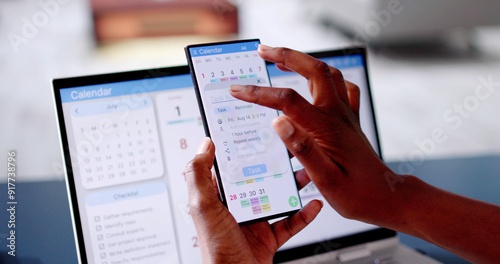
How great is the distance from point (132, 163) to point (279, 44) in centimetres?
297

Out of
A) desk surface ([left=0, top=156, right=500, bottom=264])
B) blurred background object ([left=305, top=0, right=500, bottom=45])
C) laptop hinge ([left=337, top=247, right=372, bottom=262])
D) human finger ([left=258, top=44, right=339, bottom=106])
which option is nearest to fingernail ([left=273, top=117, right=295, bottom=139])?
human finger ([left=258, top=44, right=339, bottom=106])

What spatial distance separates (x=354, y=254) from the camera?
86cm

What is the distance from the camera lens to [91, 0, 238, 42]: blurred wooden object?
4086mm

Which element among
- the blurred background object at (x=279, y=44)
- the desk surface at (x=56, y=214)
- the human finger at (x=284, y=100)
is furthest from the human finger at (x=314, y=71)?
the blurred background object at (x=279, y=44)

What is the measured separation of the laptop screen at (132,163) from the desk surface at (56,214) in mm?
176

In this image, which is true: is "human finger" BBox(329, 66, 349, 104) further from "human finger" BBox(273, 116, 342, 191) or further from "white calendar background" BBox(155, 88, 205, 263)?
"white calendar background" BBox(155, 88, 205, 263)

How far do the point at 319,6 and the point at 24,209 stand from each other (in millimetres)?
3977

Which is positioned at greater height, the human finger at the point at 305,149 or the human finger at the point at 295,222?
the human finger at the point at 305,149

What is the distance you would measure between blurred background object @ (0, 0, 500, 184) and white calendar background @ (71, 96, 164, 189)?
1341 mm

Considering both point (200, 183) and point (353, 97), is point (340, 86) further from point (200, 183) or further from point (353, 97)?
point (200, 183)

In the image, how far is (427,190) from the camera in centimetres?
67

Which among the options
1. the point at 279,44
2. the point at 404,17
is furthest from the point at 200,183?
the point at 404,17

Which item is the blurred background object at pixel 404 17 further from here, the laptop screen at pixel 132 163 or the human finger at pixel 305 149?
the human finger at pixel 305 149

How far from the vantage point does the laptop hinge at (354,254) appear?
0.85 metres
